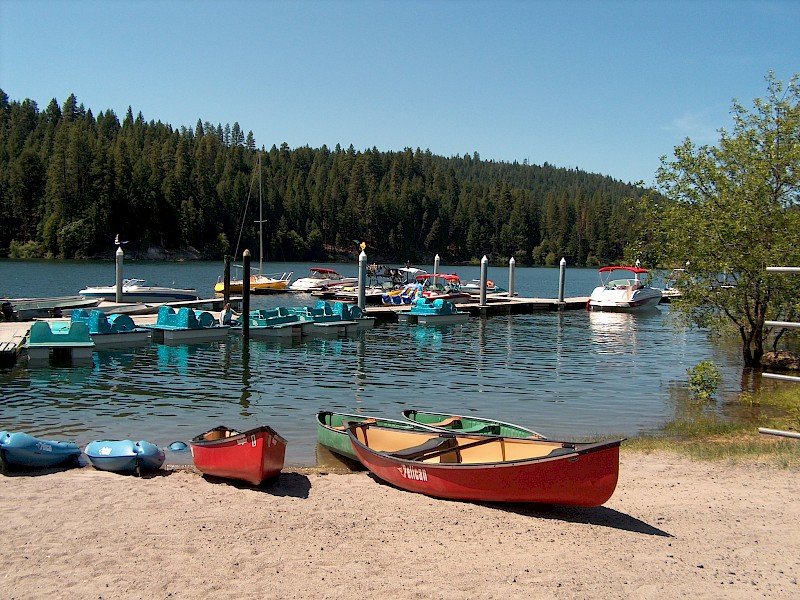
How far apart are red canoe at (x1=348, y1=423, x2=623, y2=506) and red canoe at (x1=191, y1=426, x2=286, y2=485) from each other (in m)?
1.49

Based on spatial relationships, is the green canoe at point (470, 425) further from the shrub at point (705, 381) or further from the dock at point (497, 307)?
the dock at point (497, 307)

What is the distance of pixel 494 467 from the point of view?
32.5ft

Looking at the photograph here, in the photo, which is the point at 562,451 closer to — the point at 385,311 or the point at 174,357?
the point at 174,357

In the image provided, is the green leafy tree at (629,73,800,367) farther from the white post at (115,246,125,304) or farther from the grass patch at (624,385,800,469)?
the white post at (115,246,125,304)

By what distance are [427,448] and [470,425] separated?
229 cm

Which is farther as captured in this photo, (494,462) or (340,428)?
(340,428)

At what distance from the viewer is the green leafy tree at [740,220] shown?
2094 cm

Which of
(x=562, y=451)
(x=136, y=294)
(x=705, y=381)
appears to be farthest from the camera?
(x=136, y=294)

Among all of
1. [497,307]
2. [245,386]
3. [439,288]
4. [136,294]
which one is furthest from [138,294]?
[245,386]

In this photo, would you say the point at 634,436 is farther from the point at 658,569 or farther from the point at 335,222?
the point at 335,222

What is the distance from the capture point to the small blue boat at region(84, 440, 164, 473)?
38.8 ft

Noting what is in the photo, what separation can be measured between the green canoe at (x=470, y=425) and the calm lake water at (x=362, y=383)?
2.22 m

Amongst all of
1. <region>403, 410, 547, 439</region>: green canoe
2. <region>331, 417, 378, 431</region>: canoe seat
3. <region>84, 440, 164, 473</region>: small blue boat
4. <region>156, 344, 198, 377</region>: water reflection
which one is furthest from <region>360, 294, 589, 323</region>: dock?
<region>84, 440, 164, 473</region>: small blue boat

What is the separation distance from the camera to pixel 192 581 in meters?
7.64
